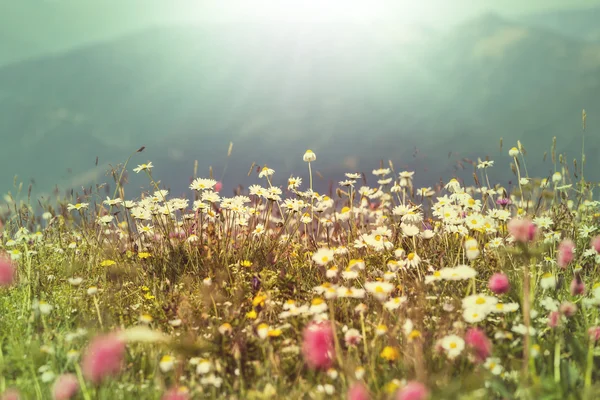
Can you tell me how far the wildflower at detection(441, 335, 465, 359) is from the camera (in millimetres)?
2238

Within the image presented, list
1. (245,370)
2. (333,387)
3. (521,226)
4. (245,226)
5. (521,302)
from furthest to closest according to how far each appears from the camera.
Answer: (245,226)
(521,302)
(245,370)
(333,387)
(521,226)

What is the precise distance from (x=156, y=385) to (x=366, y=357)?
97cm

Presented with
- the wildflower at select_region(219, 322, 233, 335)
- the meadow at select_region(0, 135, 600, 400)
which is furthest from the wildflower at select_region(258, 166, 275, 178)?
the wildflower at select_region(219, 322, 233, 335)

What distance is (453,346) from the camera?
2264 millimetres

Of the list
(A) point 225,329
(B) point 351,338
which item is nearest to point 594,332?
(B) point 351,338

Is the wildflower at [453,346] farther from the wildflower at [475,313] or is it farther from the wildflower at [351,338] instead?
the wildflower at [351,338]

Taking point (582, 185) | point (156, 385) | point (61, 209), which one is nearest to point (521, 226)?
point (156, 385)

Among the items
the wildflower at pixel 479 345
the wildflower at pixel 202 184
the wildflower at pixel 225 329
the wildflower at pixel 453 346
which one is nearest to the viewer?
the wildflower at pixel 479 345

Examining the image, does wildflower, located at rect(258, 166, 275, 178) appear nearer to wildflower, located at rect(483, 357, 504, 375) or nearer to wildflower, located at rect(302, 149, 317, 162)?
wildflower, located at rect(302, 149, 317, 162)

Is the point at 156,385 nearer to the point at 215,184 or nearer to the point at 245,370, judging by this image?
the point at 245,370

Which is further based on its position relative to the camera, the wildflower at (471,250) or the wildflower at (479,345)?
the wildflower at (471,250)

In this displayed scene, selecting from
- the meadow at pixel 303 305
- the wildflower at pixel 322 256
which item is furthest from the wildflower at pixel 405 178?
the wildflower at pixel 322 256

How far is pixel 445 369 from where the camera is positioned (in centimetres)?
232

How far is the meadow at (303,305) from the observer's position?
2.19 m
